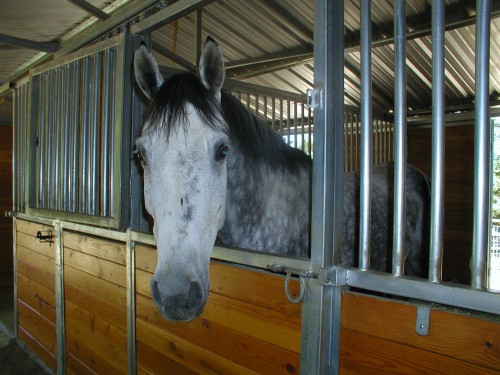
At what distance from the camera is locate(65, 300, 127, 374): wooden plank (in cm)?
203

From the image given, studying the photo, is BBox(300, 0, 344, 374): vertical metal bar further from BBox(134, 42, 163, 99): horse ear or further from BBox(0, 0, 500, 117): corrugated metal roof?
BBox(0, 0, 500, 117): corrugated metal roof

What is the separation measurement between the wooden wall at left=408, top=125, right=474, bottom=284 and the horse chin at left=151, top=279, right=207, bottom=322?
368 centimetres

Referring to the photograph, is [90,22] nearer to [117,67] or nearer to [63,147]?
[63,147]

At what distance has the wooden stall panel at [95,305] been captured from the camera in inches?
79.5

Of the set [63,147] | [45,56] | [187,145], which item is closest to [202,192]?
[187,145]

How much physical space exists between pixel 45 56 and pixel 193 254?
455 cm

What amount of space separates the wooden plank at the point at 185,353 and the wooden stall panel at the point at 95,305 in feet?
0.77

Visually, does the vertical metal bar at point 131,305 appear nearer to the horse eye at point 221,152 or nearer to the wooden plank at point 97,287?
the wooden plank at point 97,287

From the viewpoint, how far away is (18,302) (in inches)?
133

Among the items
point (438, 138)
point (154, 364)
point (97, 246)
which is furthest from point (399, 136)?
point (97, 246)

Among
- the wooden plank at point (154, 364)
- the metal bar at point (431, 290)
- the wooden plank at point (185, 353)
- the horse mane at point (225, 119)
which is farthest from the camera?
the wooden plank at point (154, 364)

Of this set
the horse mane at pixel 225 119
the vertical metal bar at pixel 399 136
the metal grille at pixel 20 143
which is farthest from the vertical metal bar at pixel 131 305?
the metal grille at pixel 20 143

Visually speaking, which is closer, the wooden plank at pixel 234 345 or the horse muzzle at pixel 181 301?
the horse muzzle at pixel 181 301

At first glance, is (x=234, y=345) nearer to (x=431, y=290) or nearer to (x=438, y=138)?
(x=431, y=290)
